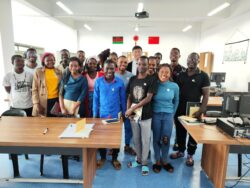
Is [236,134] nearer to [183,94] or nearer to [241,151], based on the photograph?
[241,151]

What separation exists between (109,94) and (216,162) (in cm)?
147

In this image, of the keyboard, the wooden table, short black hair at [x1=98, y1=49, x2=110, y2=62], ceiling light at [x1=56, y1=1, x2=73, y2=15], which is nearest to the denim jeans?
the wooden table

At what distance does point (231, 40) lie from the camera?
5.84m

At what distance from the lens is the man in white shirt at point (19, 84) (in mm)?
2627

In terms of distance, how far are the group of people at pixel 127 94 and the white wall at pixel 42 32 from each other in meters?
4.50

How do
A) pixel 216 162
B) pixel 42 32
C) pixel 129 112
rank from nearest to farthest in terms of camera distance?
pixel 216 162, pixel 129 112, pixel 42 32

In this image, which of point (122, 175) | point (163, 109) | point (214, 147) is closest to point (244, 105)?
point (214, 147)

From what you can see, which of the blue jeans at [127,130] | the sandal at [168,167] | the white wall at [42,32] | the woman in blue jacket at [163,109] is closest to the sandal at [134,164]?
the woman in blue jacket at [163,109]

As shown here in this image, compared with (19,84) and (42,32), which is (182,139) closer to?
(19,84)

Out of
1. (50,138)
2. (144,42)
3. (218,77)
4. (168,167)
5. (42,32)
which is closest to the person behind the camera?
(50,138)

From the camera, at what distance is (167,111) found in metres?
2.28

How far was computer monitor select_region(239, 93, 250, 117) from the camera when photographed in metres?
1.69

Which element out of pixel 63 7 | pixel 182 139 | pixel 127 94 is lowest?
pixel 182 139

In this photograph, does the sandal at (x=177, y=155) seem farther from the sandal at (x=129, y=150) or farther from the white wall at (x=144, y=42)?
the white wall at (x=144, y=42)
